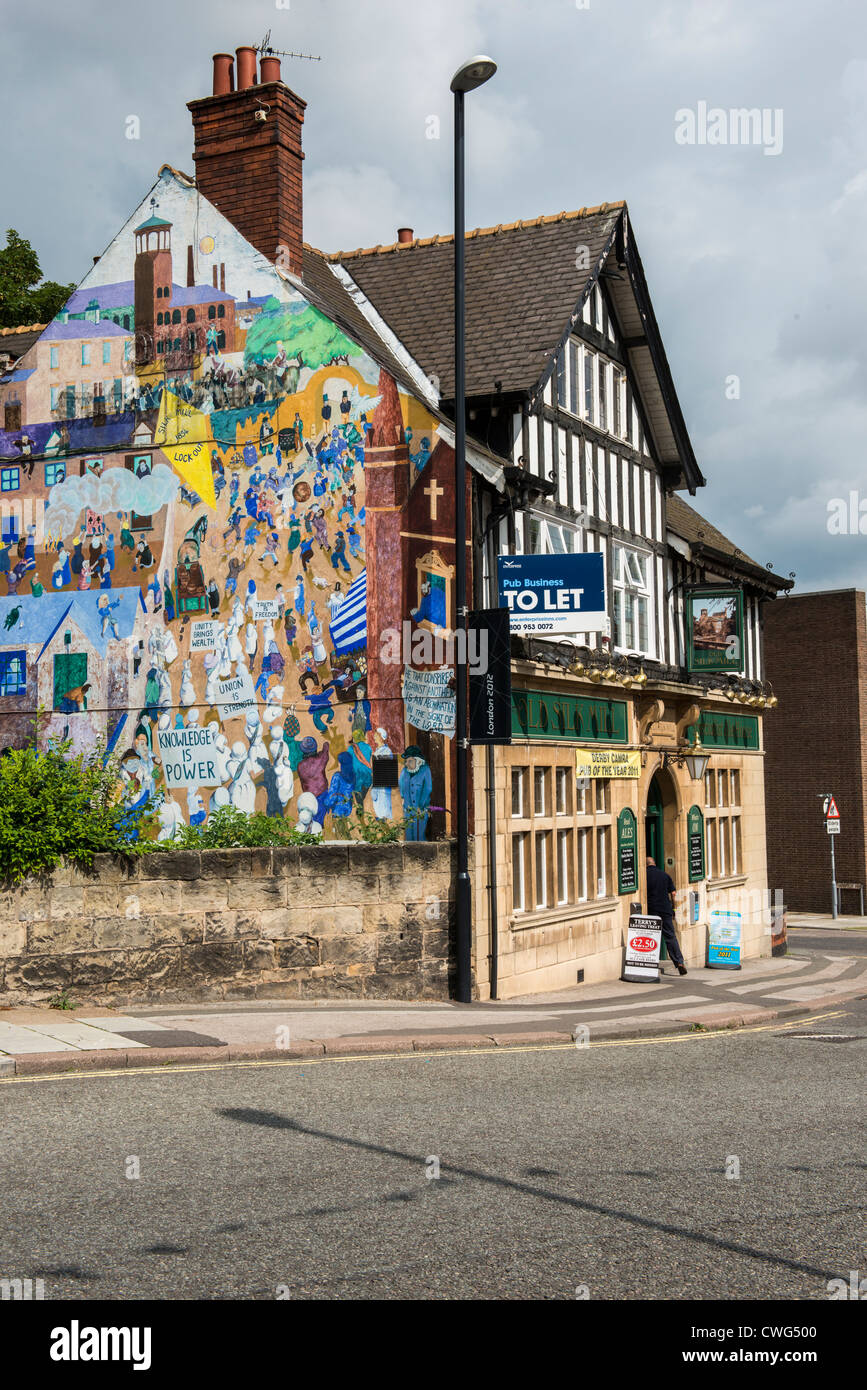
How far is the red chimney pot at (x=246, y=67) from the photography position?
19391mm

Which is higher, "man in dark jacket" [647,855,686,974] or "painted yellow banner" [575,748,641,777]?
"painted yellow banner" [575,748,641,777]

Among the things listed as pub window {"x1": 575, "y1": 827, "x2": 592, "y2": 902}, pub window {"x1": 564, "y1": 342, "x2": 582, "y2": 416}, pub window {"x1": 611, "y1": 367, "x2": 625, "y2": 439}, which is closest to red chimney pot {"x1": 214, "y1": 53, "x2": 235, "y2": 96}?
pub window {"x1": 564, "y1": 342, "x2": 582, "y2": 416}

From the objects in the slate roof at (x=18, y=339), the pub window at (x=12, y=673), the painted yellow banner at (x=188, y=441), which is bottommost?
the pub window at (x=12, y=673)

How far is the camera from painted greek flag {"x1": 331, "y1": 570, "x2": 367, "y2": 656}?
17.4 meters

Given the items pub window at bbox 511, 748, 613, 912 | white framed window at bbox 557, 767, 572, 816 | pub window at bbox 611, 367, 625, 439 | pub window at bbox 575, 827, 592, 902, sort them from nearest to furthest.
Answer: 1. pub window at bbox 511, 748, 613, 912
2. white framed window at bbox 557, 767, 572, 816
3. pub window at bbox 575, 827, 592, 902
4. pub window at bbox 611, 367, 625, 439

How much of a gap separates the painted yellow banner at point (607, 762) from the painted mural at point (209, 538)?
4224 millimetres

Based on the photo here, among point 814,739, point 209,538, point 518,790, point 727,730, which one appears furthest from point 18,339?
point 814,739

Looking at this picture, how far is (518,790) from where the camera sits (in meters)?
18.7

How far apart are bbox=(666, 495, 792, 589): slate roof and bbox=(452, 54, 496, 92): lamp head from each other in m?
11.2

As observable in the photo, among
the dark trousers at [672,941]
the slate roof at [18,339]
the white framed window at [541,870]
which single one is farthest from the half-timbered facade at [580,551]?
the slate roof at [18,339]

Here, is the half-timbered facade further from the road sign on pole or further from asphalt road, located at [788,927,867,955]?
the road sign on pole

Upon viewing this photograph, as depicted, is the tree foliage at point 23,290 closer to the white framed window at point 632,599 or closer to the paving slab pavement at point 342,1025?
the white framed window at point 632,599
